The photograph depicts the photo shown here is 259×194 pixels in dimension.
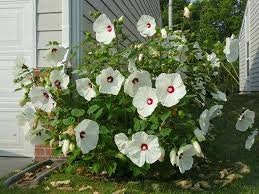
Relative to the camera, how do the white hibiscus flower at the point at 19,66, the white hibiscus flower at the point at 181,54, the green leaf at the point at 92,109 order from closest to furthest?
the green leaf at the point at 92,109
the white hibiscus flower at the point at 181,54
the white hibiscus flower at the point at 19,66

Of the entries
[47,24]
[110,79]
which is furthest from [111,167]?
[47,24]

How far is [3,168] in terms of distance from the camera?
577 cm

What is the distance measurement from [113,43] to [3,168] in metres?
1.94

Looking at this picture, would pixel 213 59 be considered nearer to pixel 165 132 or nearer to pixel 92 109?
pixel 165 132

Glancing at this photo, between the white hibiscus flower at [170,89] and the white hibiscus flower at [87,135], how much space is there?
665mm

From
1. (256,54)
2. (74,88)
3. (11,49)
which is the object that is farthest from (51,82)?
(256,54)

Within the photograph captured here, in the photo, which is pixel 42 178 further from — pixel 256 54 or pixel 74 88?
pixel 256 54

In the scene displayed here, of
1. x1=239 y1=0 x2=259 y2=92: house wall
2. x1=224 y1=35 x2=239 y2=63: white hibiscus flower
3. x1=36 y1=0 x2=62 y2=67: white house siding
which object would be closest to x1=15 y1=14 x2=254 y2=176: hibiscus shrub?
x1=224 y1=35 x2=239 y2=63: white hibiscus flower

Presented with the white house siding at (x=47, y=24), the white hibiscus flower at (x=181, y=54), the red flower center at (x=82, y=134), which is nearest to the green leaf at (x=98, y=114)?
the red flower center at (x=82, y=134)

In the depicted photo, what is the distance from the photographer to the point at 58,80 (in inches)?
195

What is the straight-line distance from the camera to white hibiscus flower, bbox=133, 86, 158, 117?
14.9 feet

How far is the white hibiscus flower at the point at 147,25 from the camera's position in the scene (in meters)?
5.13

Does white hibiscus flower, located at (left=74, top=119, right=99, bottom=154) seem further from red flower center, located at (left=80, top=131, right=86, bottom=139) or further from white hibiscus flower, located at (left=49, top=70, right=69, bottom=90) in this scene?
white hibiscus flower, located at (left=49, top=70, right=69, bottom=90)

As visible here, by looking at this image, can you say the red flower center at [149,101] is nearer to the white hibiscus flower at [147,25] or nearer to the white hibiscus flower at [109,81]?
the white hibiscus flower at [109,81]
